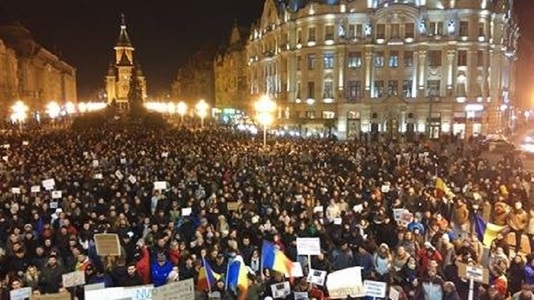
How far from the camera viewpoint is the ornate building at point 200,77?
120688 mm

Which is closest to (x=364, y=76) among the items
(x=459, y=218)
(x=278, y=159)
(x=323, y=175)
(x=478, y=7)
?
(x=478, y=7)

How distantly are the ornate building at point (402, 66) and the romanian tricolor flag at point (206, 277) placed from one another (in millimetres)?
48786

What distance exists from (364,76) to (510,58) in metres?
23.0

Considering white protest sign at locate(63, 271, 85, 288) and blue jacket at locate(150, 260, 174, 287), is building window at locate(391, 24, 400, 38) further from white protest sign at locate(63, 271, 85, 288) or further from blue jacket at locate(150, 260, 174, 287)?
white protest sign at locate(63, 271, 85, 288)

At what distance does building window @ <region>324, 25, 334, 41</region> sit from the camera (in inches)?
2501

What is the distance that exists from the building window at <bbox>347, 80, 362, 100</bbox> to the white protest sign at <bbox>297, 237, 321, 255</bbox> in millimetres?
52335

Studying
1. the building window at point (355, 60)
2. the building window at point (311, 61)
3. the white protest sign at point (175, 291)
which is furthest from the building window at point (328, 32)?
the white protest sign at point (175, 291)

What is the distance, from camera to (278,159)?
27.1 metres

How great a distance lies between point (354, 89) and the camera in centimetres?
6331

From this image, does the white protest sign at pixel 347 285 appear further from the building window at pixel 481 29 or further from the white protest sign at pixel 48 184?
the building window at pixel 481 29

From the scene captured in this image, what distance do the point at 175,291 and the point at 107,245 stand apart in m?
3.00

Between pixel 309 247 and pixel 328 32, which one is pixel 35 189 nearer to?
pixel 309 247

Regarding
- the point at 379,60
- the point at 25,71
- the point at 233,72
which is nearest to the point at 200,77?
the point at 233,72

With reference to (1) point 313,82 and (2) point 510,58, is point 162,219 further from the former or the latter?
(2) point 510,58
